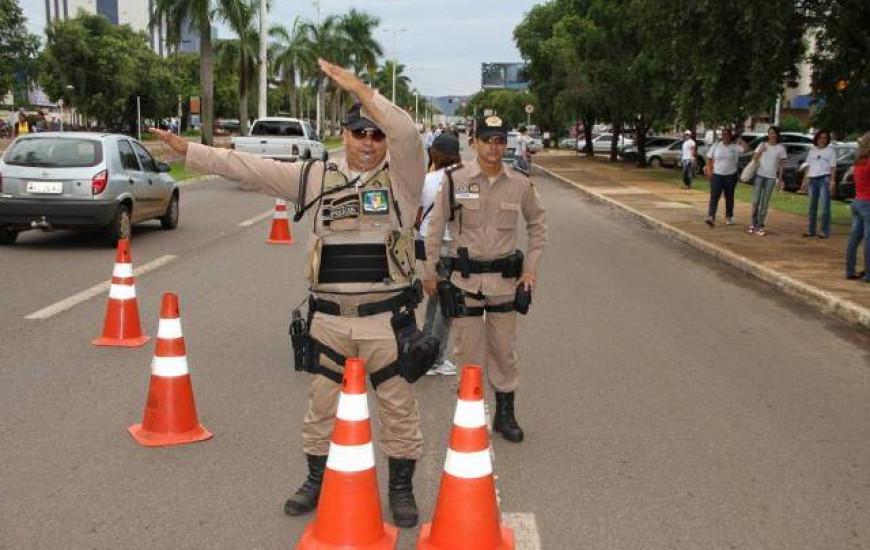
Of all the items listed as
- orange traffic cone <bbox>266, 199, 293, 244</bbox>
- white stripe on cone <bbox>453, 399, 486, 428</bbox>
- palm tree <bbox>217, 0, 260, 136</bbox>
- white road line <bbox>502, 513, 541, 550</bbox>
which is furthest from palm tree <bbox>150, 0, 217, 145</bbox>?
white stripe on cone <bbox>453, 399, 486, 428</bbox>

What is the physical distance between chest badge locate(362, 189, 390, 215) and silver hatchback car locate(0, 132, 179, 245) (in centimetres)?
937

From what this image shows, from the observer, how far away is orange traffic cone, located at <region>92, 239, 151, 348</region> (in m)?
7.09

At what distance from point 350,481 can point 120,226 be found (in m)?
10.2

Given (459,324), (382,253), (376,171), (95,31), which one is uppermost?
(95,31)

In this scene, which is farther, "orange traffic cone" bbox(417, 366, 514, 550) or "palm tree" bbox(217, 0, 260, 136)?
"palm tree" bbox(217, 0, 260, 136)

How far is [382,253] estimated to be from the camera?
386cm

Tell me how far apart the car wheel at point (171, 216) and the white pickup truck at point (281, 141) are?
27.1 feet

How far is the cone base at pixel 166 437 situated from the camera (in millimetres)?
4938

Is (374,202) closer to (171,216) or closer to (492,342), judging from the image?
(492,342)

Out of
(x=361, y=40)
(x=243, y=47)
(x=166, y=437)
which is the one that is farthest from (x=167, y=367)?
(x=361, y=40)

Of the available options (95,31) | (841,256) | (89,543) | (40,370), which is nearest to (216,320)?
(40,370)

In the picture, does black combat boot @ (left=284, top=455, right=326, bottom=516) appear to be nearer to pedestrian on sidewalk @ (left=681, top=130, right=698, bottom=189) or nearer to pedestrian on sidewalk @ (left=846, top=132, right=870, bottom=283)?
pedestrian on sidewalk @ (left=846, top=132, right=870, bottom=283)

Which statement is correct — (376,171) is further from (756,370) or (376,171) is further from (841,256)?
(841,256)

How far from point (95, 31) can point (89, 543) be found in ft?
201
